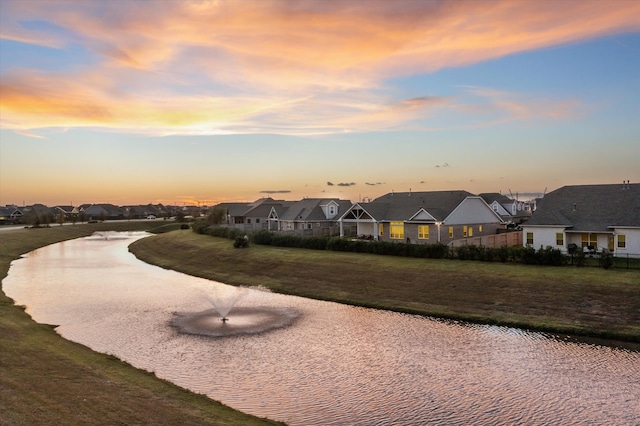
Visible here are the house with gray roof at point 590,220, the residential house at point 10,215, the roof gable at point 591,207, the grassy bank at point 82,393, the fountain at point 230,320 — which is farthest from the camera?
the residential house at point 10,215

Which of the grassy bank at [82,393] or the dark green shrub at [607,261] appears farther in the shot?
the dark green shrub at [607,261]

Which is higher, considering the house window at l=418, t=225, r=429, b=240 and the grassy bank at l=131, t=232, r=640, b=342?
the house window at l=418, t=225, r=429, b=240

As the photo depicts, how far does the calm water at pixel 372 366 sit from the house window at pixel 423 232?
78.6 ft

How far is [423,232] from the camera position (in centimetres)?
5838

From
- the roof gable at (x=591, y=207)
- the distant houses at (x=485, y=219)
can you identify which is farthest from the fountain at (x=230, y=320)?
the roof gable at (x=591, y=207)

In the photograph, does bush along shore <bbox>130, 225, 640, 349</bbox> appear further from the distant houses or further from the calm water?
the distant houses

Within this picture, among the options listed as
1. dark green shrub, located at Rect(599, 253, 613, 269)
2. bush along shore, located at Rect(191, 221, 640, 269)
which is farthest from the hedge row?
dark green shrub, located at Rect(599, 253, 613, 269)

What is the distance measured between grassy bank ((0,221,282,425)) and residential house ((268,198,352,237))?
1963 inches

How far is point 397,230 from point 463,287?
24.0 meters

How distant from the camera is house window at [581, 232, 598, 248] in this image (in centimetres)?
4550

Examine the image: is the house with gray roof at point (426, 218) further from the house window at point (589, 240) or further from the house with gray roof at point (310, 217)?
the house window at point (589, 240)

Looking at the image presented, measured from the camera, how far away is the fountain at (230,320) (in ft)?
97.9

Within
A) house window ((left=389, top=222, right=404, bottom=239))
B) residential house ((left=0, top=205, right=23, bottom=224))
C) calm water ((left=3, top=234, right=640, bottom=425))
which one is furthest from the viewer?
residential house ((left=0, top=205, right=23, bottom=224))

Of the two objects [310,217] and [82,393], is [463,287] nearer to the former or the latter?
[82,393]
